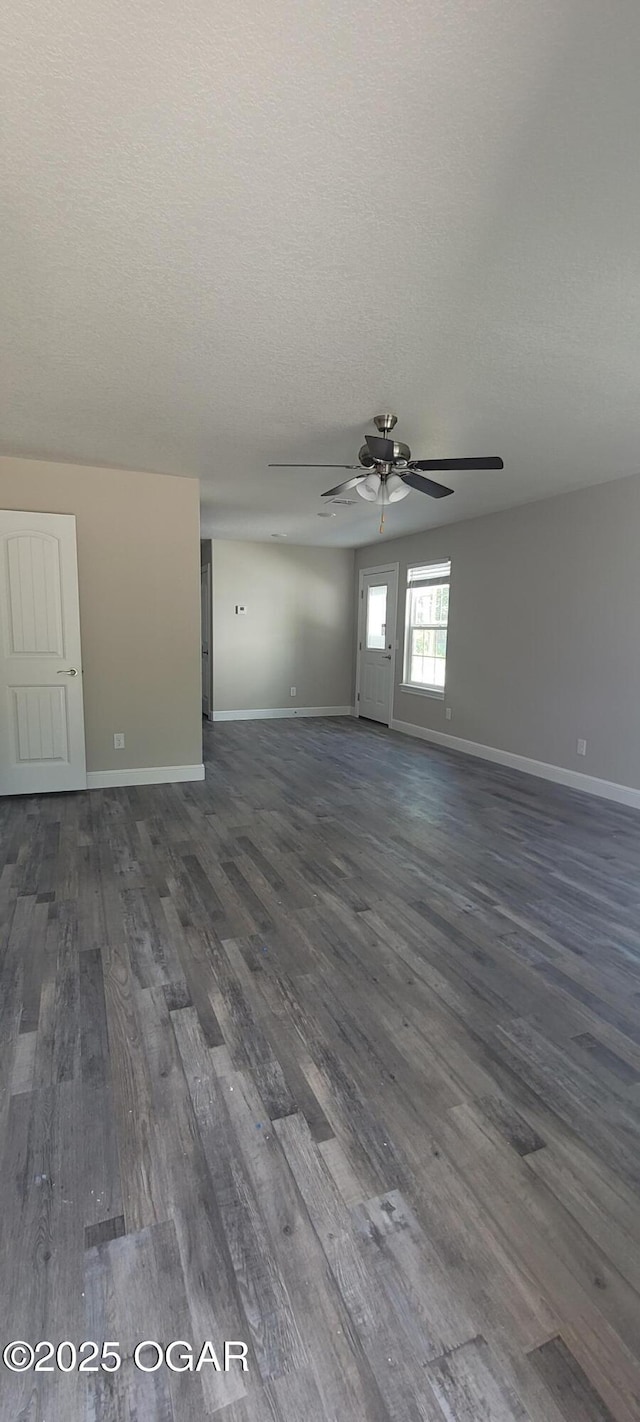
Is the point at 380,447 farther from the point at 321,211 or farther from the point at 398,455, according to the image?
the point at 321,211

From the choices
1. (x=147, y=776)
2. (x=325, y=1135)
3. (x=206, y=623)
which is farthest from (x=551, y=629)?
(x=325, y=1135)

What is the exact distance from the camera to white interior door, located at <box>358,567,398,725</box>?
736 centimetres

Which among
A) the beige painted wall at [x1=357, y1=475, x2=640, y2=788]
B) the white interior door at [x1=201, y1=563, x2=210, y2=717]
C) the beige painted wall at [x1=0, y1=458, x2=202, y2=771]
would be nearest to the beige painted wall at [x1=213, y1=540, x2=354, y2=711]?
the white interior door at [x1=201, y1=563, x2=210, y2=717]

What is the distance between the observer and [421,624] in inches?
273

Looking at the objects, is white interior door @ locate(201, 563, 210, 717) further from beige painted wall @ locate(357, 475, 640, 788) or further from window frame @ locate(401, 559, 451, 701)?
beige painted wall @ locate(357, 475, 640, 788)

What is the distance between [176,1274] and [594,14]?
2.58 meters

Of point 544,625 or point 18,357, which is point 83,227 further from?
point 544,625

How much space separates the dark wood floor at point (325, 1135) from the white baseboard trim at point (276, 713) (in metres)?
4.57

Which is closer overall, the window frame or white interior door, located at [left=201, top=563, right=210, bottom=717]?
the window frame

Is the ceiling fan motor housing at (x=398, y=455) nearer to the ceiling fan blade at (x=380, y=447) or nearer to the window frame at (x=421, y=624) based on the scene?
the ceiling fan blade at (x=380, y=447)

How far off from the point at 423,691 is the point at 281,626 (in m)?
2.14

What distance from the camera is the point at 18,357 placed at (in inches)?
101

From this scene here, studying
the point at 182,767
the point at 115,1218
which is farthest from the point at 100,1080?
the point at 182,767

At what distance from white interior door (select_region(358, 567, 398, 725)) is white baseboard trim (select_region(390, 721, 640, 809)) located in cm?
68
